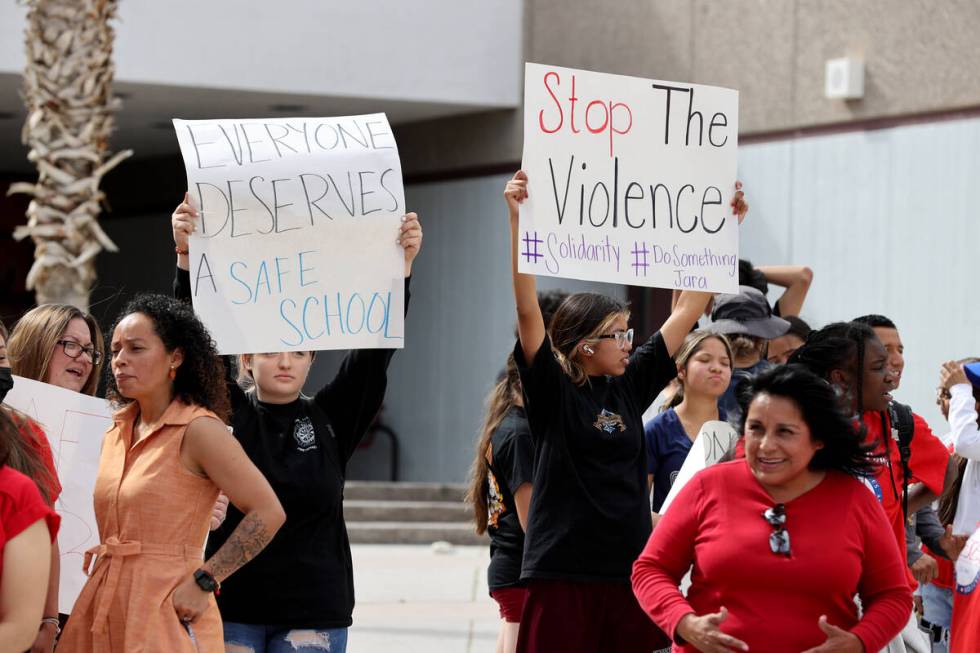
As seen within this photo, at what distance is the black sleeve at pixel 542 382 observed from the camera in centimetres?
468

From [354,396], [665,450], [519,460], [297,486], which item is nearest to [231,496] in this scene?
[297,486]

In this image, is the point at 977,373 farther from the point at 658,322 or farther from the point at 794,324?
the point at 658,322

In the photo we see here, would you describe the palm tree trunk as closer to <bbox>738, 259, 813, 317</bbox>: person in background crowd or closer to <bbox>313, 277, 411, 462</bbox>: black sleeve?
<bbox>738, 259, 813, 317</bbox>: person in background crowd

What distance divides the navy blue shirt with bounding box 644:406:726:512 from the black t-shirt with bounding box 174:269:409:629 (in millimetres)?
1369

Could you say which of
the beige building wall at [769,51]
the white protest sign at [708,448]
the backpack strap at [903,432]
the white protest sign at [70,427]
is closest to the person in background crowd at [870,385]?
the backpack strap at [903,432]

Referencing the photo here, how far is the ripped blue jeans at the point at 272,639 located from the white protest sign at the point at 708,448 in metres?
1.21

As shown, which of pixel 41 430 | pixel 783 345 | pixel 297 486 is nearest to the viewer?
pixel 41 430

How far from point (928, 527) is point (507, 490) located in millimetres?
1700

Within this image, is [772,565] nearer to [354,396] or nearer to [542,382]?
[542,382]

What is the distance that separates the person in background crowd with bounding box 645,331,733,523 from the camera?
18.8ft

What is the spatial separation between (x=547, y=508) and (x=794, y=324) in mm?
2579

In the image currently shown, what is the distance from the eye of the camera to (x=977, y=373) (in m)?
5.74

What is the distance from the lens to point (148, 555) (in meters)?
3.91

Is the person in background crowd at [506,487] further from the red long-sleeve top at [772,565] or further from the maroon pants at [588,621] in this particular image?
the red long-sleeve top at [772,565]
